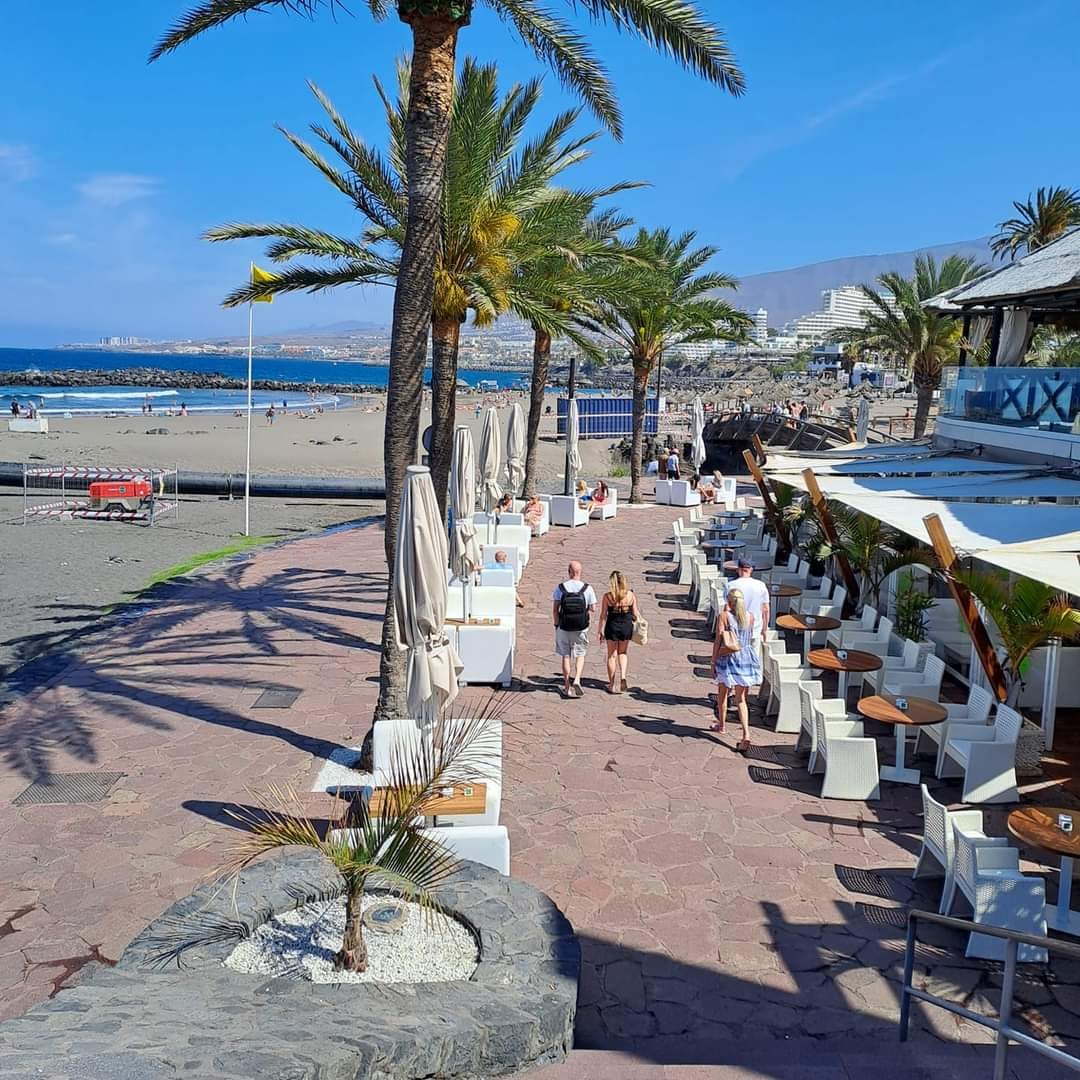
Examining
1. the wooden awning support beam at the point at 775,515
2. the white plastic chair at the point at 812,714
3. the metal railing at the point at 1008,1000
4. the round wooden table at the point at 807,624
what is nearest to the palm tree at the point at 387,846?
the metal railing at the point at 1008,1000

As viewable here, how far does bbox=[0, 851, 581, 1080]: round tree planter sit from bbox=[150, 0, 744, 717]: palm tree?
10.3 feet

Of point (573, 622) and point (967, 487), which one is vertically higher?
point (967, 487)

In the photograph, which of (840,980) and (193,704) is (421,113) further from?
(840,980)

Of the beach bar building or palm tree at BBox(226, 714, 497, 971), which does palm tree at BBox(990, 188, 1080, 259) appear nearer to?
the beach bar building

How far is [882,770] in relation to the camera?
8.37 metres

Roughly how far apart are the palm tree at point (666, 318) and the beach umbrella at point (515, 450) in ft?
18.1

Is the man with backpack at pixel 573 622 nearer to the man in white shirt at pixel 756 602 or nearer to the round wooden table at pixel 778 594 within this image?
the man in white shirt at pixel 756 602

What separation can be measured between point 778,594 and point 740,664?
4.44m

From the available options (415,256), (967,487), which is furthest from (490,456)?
(967,487)

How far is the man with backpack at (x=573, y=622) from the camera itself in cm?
1005

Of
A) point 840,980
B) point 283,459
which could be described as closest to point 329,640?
point 840,980

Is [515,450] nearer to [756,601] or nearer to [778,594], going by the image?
[778,594]

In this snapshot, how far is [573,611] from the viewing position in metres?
10.0

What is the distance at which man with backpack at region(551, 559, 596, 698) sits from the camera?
10.0 metres
